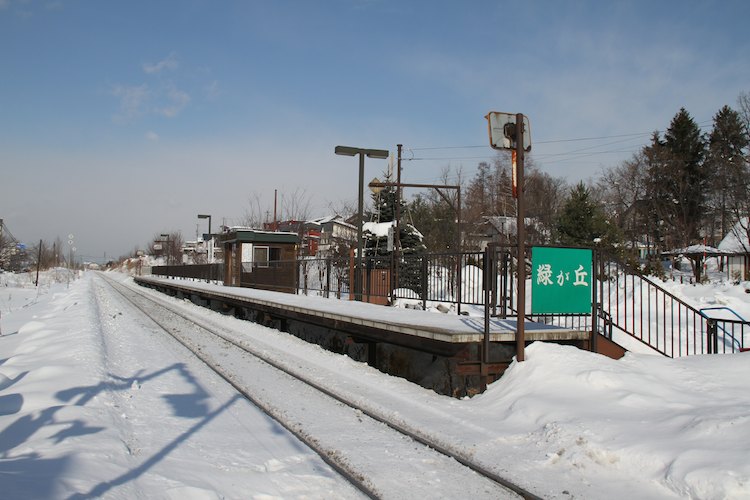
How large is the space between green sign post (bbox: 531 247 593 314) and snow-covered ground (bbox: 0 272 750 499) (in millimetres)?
906

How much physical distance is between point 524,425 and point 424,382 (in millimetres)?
3655

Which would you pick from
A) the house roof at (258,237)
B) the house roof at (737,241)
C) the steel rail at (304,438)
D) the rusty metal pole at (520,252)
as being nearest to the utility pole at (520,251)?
the rusty metal pole at (520,252)

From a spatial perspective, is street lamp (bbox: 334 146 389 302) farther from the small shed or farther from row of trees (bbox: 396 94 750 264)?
row of trees (bbox: 396 94 750 264)

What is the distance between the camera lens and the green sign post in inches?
330

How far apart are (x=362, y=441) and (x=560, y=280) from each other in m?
4.25

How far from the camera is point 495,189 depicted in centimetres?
6775

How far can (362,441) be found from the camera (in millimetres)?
5824

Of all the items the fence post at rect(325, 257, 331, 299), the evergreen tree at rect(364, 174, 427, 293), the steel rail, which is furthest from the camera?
the evergreen tree at rect(364, 174, 427, 293)

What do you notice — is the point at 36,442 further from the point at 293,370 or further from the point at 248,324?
the point at 248,324

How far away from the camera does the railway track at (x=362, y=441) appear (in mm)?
4609

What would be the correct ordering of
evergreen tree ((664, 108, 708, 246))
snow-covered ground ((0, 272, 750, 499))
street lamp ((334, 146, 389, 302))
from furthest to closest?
evergreen tree ((664, 108, 708, 246)) → street lamp ((334, 146, 389, 302)) → snow-covered ground ((0, 272, 750, 499))

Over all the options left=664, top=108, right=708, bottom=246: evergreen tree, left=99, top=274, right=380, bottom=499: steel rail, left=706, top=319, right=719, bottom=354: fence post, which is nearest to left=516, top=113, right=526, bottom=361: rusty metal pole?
left=99, top=274, right=380, bottom=499: steel rail

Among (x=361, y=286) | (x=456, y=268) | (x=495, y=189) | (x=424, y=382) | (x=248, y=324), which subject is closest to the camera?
(x=424, y=382)

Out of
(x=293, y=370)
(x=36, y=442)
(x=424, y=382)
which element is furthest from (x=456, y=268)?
(x=36, y=442)
